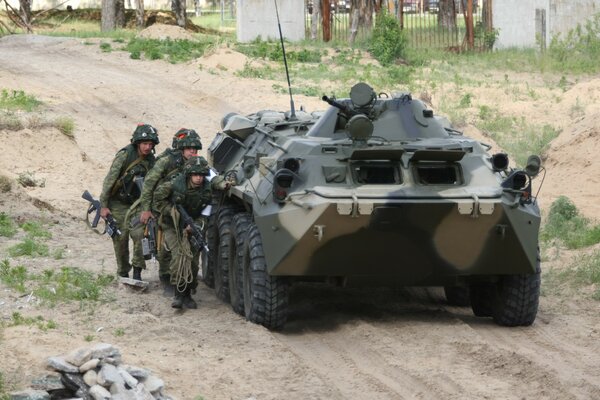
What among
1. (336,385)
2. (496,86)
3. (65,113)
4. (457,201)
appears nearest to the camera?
(336,385)

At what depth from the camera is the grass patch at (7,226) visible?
1570cm

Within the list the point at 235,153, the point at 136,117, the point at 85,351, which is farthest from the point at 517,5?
the point at 85,351

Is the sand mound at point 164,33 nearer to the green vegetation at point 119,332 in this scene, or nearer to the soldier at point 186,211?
Result: the soldier at point 186,211

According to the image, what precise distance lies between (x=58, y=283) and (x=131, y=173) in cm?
147

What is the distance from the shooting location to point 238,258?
13.0 meters

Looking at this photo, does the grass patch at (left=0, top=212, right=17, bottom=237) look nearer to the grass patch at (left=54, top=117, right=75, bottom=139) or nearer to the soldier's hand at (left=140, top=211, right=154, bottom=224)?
the soldier's hand at (left=140, top=211, right=154, bottom=224)

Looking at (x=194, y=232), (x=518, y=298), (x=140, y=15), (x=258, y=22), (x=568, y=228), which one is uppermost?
(x=140, y=15)

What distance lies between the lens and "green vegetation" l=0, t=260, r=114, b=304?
1282 cm

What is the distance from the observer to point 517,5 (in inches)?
1321

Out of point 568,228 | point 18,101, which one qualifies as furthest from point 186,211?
point 18,101

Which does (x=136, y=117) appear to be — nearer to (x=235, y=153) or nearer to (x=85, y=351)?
(x=235, y=153)

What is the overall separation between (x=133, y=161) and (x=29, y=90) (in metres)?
11.2

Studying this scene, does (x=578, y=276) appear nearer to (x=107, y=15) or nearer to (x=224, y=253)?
(x=224, y=253)

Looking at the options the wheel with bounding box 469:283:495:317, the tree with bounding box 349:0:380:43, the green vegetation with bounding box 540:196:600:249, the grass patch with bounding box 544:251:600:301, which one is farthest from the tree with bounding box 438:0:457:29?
the wheel with bounding box 469:283:495:317
